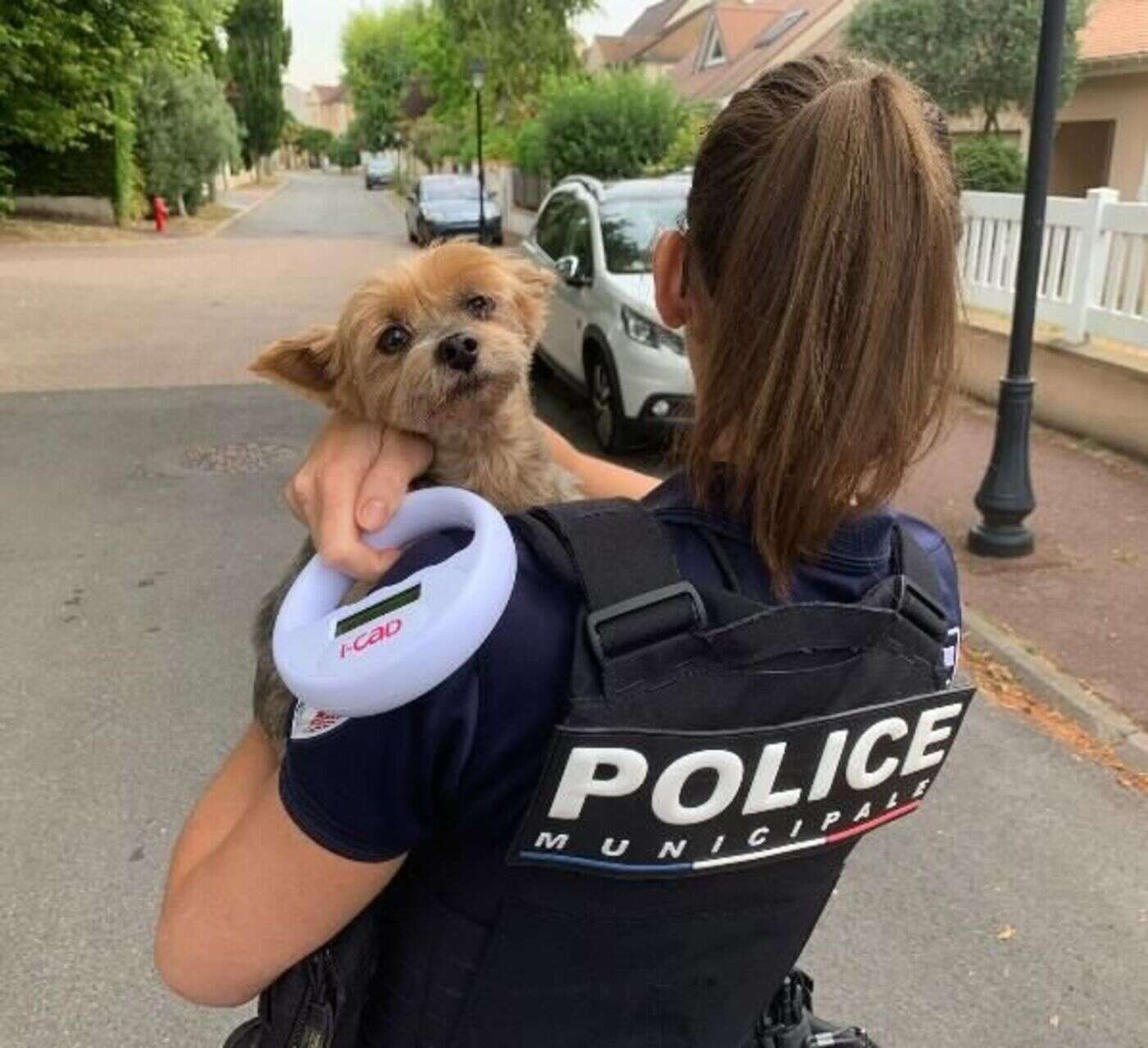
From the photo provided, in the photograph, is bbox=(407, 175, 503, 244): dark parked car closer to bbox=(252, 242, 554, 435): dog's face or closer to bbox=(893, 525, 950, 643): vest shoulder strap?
bbox=(252, 242, 554, 435): dog's face

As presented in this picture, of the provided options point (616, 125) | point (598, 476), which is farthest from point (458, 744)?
point (616, 125)

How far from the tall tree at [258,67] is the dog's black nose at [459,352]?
235 feet

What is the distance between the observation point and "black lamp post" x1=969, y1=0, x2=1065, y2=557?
6.14 m

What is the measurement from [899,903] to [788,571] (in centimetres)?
283

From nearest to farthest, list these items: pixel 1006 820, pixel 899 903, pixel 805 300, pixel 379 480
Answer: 1. pixel 805 300
2. pixel 379 480
3. pixel 899 903
4. pixel 1006 820

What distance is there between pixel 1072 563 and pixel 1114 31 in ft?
70.8

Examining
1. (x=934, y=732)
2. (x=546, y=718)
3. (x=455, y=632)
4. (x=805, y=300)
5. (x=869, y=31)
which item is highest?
(x=869, y=31)

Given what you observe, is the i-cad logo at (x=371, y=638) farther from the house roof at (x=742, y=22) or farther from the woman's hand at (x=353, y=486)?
the house roof at (x=742, y=22)

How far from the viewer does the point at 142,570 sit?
6.38 metres

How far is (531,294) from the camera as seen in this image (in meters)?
2.54

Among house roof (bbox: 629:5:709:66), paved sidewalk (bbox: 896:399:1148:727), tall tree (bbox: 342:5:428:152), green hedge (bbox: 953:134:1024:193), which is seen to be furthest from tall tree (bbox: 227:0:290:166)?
paved sidewalk (bbox: 896:399:1148:727)

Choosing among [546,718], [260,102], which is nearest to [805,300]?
[546,718]

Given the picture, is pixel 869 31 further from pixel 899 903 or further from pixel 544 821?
pixel 544 821

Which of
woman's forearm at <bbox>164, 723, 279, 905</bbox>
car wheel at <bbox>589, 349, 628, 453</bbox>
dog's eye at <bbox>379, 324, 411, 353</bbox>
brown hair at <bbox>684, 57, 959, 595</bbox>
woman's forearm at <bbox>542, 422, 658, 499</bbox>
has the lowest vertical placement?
car wheel at <bbox>589, 349, 628, 453</bbox>
